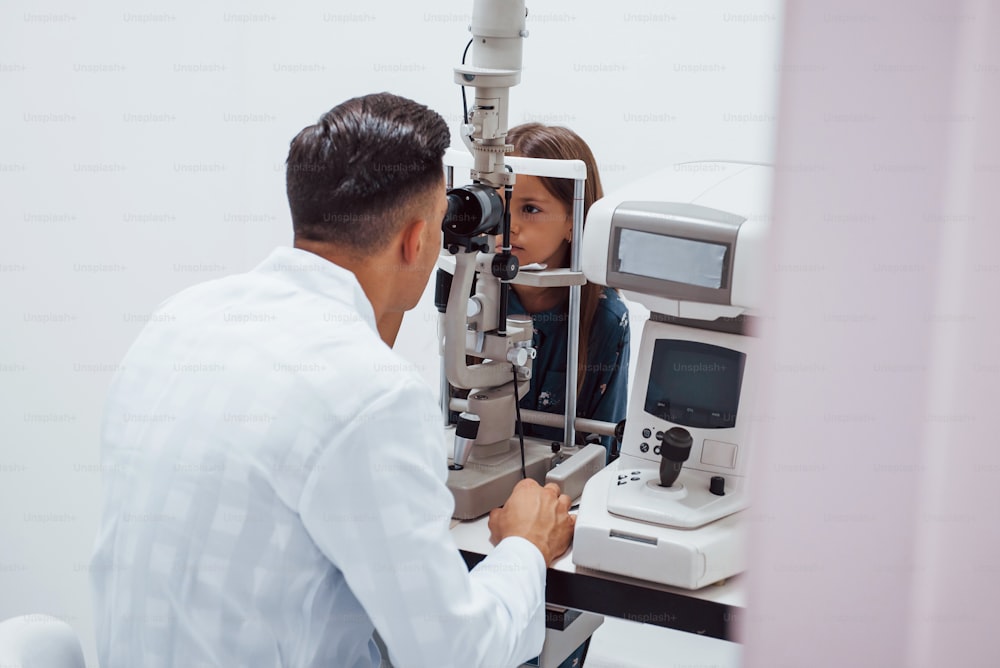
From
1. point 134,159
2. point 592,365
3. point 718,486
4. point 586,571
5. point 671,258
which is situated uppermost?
point 134,159

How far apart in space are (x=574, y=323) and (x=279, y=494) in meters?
0.80

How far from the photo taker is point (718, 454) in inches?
59.9

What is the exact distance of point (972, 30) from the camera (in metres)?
0.48

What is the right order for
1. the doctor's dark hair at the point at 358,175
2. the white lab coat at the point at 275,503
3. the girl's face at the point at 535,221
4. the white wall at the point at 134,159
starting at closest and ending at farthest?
1. the white lab coat at the point at 275,503
2. the doctor's dark hair at the point at 358,175
3. the girl's face at the point at 535,221
4. the white wall at the point at 134,159

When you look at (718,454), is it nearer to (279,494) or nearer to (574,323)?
(574,323)

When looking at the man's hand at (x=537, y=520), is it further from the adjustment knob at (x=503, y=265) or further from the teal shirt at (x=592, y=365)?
the teal shirt at (x=592, y=365)

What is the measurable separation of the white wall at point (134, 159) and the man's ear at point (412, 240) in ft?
4.13

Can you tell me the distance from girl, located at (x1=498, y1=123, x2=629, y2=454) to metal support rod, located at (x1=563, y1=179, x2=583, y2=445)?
19cm

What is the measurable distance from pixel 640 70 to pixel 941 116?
1997 millimetres

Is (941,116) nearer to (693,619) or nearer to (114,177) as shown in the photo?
(693,619)

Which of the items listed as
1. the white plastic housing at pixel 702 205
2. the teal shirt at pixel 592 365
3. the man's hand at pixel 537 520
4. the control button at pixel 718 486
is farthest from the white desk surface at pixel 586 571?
the teal shirt at pixel 592 365

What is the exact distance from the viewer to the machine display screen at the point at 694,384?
1.51 meters

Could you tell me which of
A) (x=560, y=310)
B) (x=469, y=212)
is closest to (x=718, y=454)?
(x=469, y=212)

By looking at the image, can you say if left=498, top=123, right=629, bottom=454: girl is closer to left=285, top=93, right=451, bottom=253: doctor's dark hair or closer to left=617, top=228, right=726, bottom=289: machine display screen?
left=617, top=228, right=726, bottom=289: machine display screen
